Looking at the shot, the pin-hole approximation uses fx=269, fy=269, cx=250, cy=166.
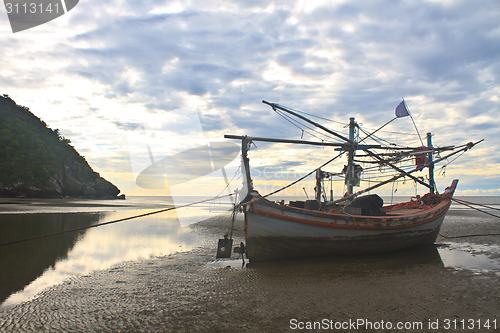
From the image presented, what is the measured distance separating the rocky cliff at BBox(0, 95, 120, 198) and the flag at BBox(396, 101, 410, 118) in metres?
50.9

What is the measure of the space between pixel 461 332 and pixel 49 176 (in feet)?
193

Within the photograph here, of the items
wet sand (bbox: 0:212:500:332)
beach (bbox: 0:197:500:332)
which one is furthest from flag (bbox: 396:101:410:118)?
wet sand (bbox: 0:212:500:332)

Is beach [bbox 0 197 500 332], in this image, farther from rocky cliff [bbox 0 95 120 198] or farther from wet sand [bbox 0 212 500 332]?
rocky cliff [bbox 0 95 120 198]

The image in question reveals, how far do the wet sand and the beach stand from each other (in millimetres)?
21

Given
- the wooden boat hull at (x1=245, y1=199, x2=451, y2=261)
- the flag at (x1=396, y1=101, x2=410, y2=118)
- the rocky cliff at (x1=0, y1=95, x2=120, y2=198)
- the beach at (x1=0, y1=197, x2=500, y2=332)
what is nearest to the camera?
the beach at (x1=0, y1=197, x2=500, y2=332)

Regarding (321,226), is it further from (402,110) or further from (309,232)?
(402,110)

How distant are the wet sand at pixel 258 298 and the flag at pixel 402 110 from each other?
9117 mm

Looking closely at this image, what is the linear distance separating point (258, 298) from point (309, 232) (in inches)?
174

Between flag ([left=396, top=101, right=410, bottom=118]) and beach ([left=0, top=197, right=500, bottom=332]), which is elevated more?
flag ([left=396, top=101, right=410, bottom=118])

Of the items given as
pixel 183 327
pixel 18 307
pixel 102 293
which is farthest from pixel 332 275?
pixel 18 307

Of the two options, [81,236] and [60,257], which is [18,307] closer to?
[60,257]

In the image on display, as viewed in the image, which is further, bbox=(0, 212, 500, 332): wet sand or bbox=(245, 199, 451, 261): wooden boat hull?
bbox=(245, 199, 451, 261): wooden boat hull

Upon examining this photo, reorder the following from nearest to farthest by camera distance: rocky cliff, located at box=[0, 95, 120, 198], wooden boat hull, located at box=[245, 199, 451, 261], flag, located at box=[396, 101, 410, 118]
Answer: wooden boat hull, located at box=[245, 199, 451, 261], flag, located at box=[396, 101, 410, 118], rocky cliff, located at box=[0, 95, 120, 198]

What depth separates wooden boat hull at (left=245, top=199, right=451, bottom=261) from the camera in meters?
9.73
